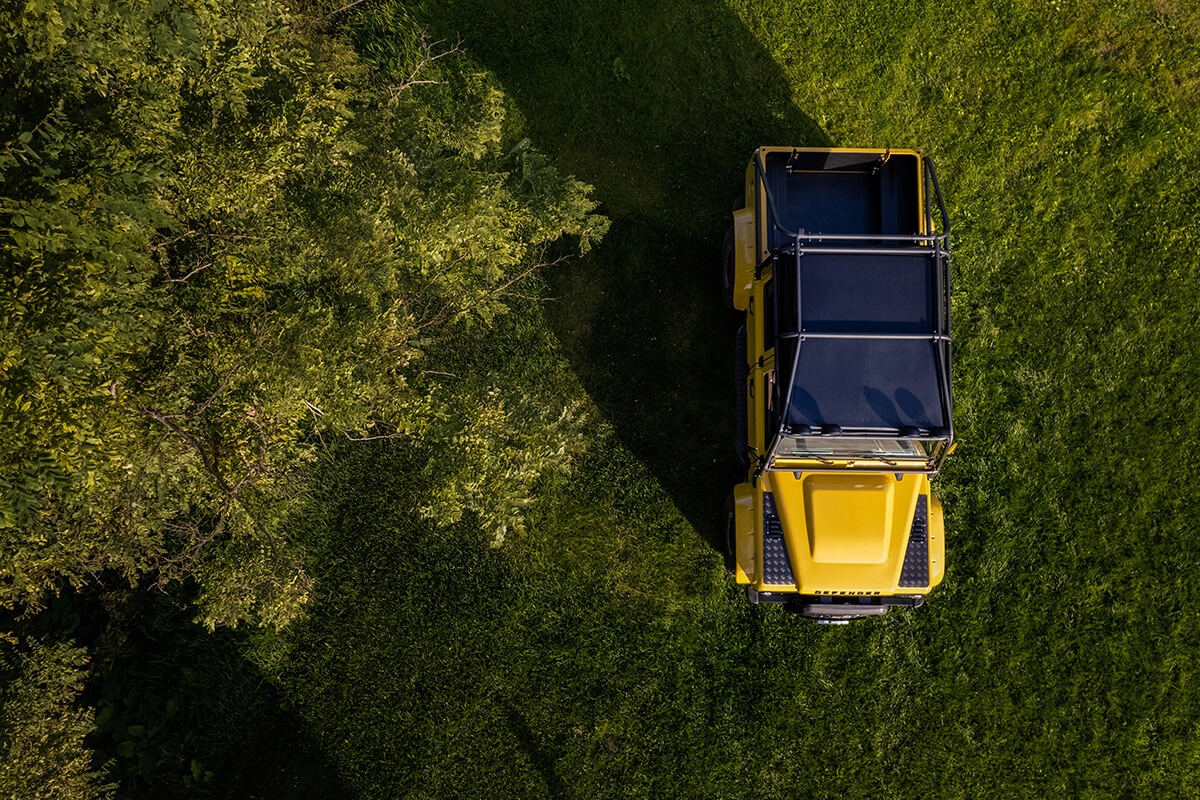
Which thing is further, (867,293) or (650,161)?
(650,161)

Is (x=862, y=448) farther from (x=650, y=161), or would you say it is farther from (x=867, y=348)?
(x=650, y=161)

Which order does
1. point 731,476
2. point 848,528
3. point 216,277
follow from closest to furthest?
point 216,277, point 848,528, point 731,476

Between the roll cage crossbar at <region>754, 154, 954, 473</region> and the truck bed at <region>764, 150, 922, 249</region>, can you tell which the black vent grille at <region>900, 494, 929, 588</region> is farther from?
the truck bed at <region>764, 150, 922, 249</region>

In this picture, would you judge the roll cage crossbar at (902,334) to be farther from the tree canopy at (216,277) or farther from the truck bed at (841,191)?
the tree canopy at (216,277)

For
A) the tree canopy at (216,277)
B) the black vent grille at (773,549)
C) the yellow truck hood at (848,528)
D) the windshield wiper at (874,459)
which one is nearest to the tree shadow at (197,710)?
the tree canopy at (216,277)

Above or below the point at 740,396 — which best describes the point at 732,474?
below

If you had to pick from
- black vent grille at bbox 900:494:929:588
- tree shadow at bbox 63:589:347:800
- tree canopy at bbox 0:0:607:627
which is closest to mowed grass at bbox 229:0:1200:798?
tree shadow at bbox 63:589:347:800

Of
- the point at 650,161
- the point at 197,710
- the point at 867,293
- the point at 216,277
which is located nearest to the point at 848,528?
the point at 867,293
